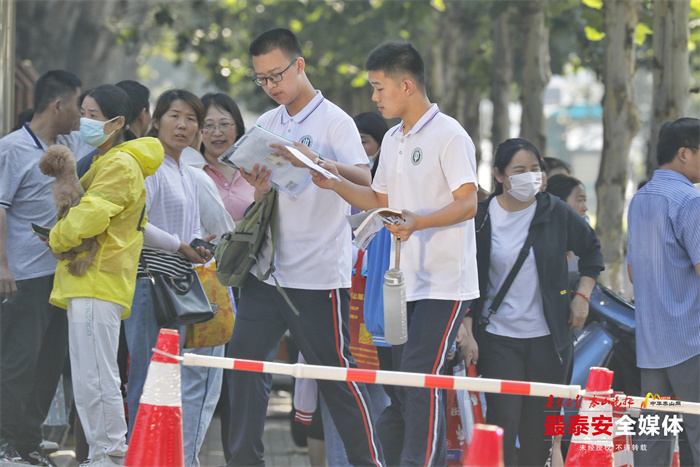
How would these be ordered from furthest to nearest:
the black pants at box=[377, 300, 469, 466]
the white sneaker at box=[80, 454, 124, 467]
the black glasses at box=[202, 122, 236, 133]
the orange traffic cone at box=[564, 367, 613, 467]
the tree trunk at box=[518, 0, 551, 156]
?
the tree trunk at box=[518, 0, 551, 156], the black glasses at box=[202, 122, 236, 133], the white sneaker at box=[80, 454, 124, 467], the black pants at box=[377, 300, 469, 466], the orange traffic cone at box=[564, 367, 613, 467]

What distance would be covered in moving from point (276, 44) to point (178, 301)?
1588 mm

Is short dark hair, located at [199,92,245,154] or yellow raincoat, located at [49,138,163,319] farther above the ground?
short dark hair, located at [199,92,245,154]

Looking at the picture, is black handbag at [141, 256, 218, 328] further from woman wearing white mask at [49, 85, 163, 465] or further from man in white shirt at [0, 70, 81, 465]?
man in white shirt at [0, 70, 81, 465]

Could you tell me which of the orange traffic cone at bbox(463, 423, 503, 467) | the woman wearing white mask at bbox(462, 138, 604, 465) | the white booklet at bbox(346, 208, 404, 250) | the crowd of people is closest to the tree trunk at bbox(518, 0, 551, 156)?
the crowd of people

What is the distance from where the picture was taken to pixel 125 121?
19.0ft

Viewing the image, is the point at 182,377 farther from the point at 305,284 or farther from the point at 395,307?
the point at 395,307

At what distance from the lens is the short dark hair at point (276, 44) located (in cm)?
534

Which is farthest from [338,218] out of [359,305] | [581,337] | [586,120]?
[586,120]

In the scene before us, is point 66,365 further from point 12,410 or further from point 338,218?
point 338,218

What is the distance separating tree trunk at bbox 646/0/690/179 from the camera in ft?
32.3

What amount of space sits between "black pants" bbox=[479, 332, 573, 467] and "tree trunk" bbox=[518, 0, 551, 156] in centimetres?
798

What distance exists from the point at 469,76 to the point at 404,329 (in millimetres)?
14607

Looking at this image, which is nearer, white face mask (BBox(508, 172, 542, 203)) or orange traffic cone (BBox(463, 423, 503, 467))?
orange traffic cone (BBox(463, 423, 503, 467))

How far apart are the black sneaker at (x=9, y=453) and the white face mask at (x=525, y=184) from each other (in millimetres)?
3489
